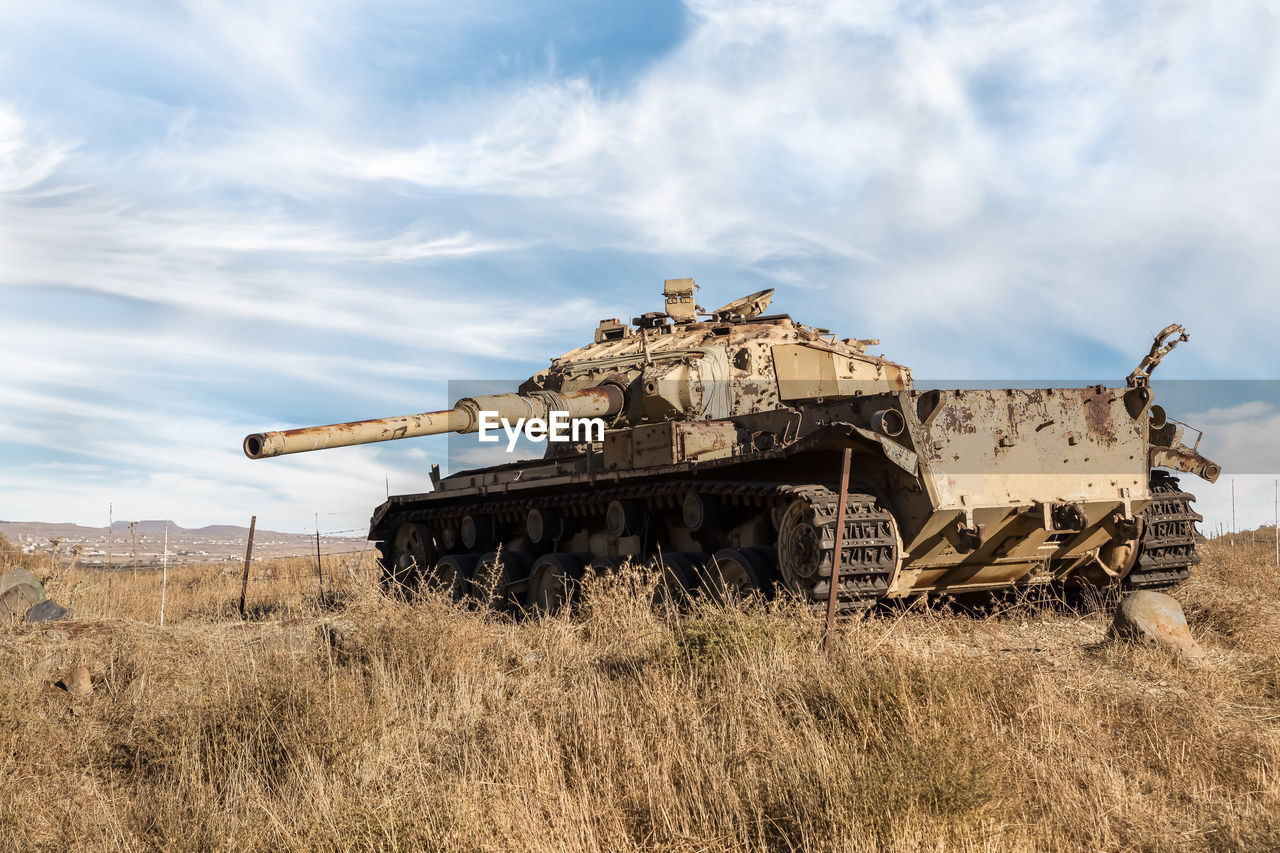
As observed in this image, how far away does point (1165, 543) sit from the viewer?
1112 centimetres

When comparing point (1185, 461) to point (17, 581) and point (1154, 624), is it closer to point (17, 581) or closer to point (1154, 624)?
point (1154, 624)

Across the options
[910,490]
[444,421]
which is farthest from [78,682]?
[910,490]

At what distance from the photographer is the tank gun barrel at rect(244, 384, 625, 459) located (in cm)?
981

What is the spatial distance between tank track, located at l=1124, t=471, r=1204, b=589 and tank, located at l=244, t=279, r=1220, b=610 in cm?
2

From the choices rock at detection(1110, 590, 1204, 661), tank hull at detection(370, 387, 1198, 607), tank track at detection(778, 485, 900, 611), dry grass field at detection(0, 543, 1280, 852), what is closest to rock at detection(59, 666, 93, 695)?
dry grass field at detection(0, 543, 1280, 852)

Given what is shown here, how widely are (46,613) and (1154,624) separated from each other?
12546 millimetres

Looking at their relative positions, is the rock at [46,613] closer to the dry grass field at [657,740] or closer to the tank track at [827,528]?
the dry grass field at [657,740]

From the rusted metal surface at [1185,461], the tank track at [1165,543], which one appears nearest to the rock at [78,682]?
the tank track at [1165,543]

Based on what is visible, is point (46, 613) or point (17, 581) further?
point (17, 581)

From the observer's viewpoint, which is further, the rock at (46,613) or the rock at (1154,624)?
the rock at (46,613)

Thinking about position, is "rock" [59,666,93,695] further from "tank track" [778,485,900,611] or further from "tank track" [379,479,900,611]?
"tank track" [778,485,900,611]

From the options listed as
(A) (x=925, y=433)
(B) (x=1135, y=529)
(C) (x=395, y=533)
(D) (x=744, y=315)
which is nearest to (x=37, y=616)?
(C) (x=395, y=533)

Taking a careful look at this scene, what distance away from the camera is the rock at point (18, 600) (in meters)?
13.6

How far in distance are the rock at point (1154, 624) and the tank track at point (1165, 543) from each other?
6.88ft
